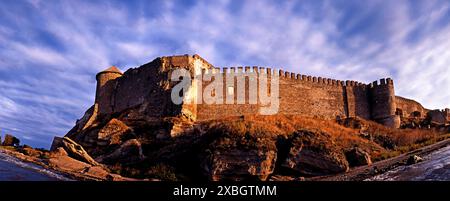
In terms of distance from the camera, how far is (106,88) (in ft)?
108

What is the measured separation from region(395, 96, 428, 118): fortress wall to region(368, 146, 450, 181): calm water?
21.2 meters

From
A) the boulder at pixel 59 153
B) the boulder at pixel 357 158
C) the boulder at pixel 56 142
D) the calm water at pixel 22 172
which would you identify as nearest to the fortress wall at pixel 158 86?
the boulder at pixel 56 142

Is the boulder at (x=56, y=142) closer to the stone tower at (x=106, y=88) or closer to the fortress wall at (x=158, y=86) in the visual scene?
the fortress wall at (x=158, y=86)

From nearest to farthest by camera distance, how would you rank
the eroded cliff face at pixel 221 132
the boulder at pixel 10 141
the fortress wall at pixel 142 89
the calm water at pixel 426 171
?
the calm water at pixel 426 171
the eroded cliff face at pixel 221 132
the boulder at pixel 10 141
the fortress wall at pixel 142 89

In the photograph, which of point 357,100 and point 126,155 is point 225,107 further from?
point 357,100

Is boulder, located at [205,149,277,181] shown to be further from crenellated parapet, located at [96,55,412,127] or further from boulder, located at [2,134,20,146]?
boulder, located at [2,134,20,146]

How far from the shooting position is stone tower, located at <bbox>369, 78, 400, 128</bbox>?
107 ft

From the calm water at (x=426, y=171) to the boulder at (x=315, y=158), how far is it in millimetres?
4427

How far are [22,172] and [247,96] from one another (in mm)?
16980

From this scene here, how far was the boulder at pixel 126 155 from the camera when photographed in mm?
21922

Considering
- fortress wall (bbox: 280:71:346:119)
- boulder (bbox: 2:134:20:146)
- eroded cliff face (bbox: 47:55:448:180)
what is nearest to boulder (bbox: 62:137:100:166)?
eroded cliff face (bbox: 47:55:448:180)
